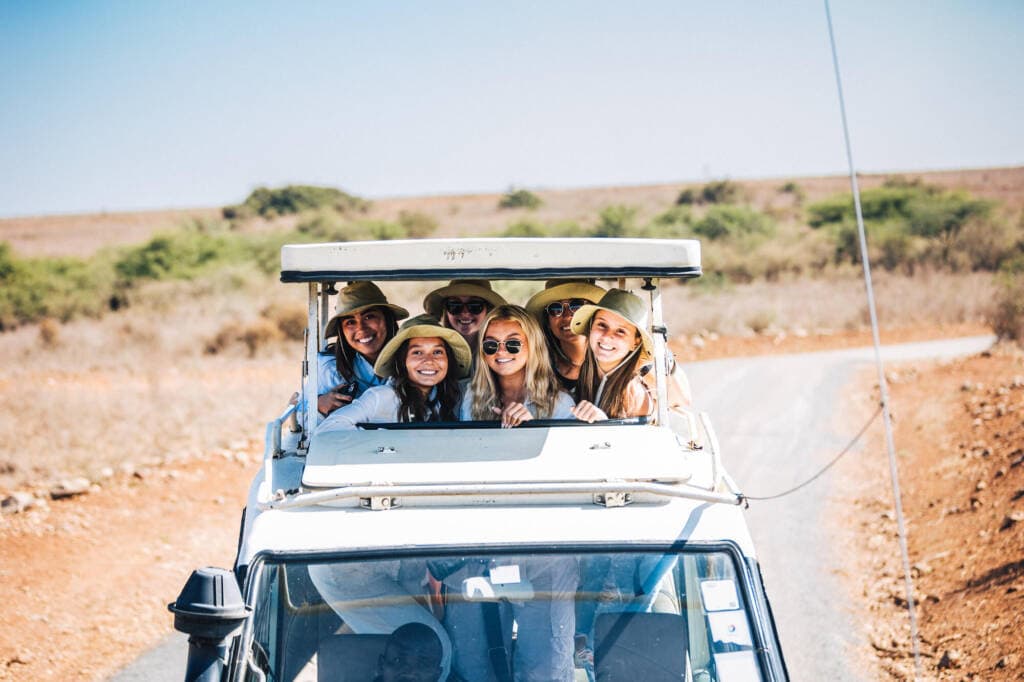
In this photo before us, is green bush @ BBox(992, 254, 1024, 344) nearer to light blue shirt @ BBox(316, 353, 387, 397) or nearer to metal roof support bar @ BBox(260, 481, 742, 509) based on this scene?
light blue shirt @ BBox(316, 353, 387, 397)

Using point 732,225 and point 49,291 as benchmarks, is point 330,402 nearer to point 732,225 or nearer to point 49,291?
point 49,291

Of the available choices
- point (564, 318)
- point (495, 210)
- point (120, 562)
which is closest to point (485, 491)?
point (564, 318)

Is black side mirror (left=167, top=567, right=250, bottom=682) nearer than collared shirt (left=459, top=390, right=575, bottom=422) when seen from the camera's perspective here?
Yes

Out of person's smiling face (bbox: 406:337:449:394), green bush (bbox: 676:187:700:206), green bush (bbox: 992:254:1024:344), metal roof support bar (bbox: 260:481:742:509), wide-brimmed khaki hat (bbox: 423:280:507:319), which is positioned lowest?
metal roof support bar (bbox: 260:481:742:509)

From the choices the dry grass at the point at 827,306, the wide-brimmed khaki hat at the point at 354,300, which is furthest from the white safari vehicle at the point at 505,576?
the dry grass at the point at 827,306

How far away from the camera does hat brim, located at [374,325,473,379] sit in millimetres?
3945

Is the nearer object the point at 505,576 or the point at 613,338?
the point at 505,576

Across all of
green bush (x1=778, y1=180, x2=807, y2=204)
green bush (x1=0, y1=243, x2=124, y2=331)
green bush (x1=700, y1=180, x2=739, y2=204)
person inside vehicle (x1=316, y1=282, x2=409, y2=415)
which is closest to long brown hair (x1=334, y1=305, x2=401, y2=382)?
person inside vehicle (x1=316, y1=282, x2=409, y2=415)

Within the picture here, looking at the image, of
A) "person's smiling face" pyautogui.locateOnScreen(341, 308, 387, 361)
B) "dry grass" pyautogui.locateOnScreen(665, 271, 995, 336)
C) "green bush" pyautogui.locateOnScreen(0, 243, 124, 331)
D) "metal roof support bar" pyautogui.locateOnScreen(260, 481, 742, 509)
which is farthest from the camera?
"green bush" pyautogui.locateOnScreen(0, 243, 124, 331)

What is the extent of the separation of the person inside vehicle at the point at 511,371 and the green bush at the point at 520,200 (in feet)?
182

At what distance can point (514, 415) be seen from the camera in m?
3.63

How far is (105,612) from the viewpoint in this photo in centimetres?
629

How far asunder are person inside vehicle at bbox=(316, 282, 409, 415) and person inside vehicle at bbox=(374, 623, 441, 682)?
6.65 feet

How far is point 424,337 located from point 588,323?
0.72m
